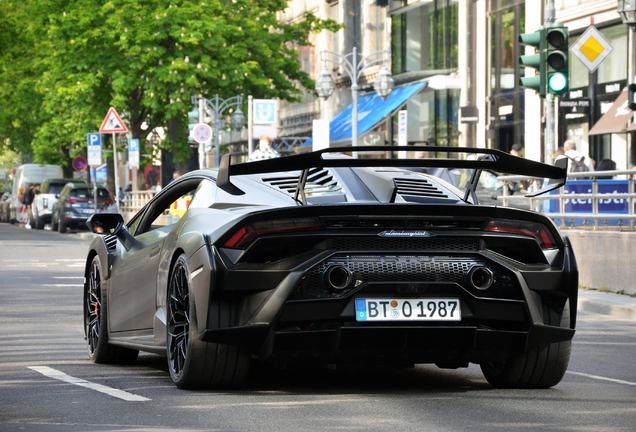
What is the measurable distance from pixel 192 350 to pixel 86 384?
94 cm

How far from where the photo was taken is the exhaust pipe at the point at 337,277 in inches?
242

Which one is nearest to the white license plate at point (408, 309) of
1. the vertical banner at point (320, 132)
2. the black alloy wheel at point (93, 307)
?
the black alloy wheel at point (93, 307)

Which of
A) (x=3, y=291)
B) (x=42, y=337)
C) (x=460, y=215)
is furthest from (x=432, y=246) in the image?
(x=3, y=291)

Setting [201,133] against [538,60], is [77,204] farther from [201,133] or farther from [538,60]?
[538,60]

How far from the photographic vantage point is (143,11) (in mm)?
38188

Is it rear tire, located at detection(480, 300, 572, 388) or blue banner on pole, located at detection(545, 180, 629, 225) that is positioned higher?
blue banner on pole, located at detection(545, 180, 629, 225)

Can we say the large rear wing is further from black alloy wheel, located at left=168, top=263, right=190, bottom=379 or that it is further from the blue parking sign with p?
the blue parking sign with p

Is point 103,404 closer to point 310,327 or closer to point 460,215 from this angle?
point 310,327

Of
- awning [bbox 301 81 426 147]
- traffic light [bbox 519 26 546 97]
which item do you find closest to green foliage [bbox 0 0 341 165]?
awning [bbox 301 81 426 147]

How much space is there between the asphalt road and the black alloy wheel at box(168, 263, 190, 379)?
0.16 meters

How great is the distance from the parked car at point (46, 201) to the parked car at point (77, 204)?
3359mm

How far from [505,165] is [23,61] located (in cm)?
4866

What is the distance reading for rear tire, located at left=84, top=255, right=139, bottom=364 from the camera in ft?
26.5

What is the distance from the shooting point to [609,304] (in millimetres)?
13102
